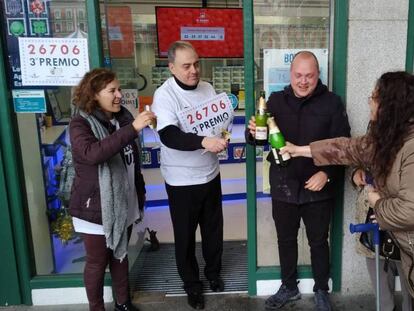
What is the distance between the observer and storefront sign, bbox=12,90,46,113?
9.57 ft

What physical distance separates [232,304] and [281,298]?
1.18 feet

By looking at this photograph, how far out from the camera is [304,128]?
268 cm

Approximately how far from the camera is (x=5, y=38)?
9.37 ft

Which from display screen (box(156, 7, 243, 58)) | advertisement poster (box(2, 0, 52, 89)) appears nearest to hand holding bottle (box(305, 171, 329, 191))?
advertisement poster (box(2, 0, 52, 89))

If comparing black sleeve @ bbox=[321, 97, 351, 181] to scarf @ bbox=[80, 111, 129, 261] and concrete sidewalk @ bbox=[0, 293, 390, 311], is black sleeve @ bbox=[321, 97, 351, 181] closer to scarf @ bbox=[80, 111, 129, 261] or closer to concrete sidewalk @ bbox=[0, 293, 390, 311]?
concrete sidewalk @ bbox=[0, 293, 390, 311]

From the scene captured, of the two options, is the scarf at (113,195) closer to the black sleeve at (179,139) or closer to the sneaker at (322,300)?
the black sleeve at (179,139)

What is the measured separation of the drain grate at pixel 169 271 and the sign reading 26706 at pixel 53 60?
162 cm

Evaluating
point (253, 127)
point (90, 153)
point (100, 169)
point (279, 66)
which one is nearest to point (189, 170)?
point (253, 127)

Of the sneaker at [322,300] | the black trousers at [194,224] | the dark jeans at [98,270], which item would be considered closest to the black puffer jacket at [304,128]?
the black trousers at [194,224]

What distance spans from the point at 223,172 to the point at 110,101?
342 centimetres

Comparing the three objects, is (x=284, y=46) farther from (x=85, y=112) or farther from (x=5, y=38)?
(x=5, y=38)

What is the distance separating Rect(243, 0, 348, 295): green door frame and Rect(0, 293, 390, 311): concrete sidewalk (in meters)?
0.11

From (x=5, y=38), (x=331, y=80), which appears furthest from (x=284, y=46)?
(x=5, y=38)

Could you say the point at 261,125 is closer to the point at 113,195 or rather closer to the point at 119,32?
the point at 113,195
